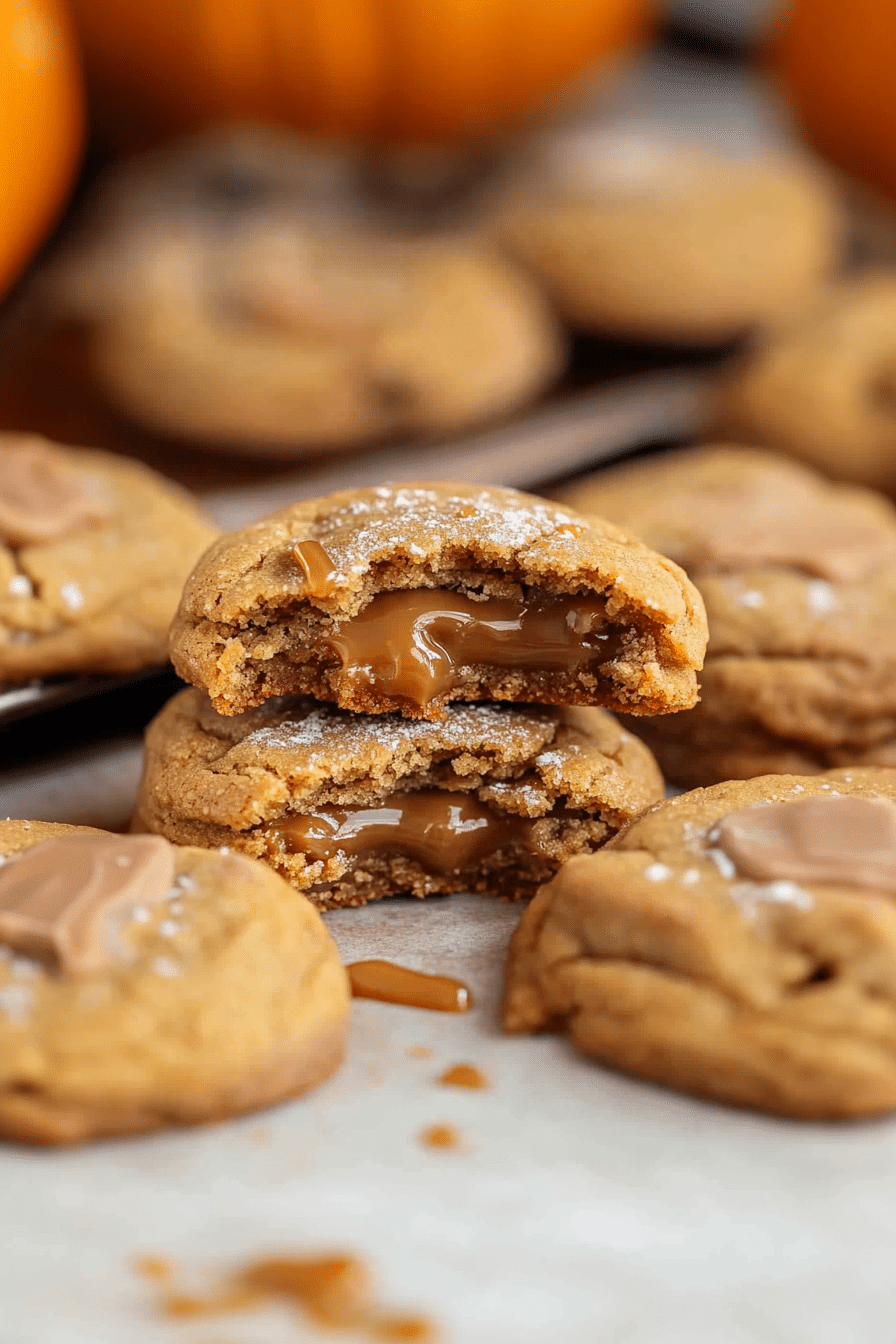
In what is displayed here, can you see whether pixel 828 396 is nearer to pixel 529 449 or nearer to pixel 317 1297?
pixel 529 449

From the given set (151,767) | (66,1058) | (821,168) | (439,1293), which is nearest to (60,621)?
(151,767)

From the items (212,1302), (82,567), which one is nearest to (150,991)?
(212,1302)

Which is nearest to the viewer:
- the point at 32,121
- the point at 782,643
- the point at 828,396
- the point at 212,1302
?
the point at 212,1302

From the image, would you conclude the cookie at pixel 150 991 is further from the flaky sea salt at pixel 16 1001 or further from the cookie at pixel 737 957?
the cookie at pixel 737 957

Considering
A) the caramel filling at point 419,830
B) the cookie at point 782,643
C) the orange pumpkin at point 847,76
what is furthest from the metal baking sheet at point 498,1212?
the orange pumpkin at point 847,76

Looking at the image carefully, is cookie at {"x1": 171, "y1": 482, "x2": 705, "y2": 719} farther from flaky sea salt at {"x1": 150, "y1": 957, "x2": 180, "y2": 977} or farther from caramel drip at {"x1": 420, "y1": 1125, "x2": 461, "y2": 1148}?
caramel drip at {"x1": 420, "y1": 1125, "x2": 461, "y2": 1148}

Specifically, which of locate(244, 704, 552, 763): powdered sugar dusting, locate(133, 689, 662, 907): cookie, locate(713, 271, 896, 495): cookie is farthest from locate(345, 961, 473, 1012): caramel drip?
locate(713, 271, 896, 495): cookie
